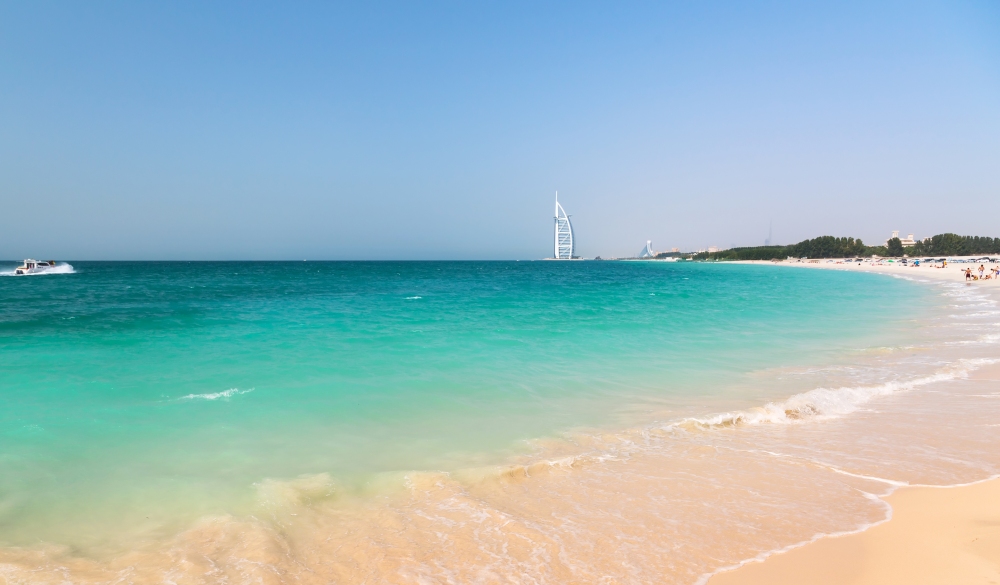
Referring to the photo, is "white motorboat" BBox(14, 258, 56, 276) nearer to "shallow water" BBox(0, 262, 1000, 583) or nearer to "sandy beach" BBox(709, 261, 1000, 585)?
"shallow water" BBox(0, 262, 1000, 583)

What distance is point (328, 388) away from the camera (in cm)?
955

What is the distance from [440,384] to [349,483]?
14.4 ft

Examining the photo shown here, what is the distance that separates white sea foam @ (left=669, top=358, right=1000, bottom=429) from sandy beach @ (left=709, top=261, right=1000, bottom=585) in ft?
9.20

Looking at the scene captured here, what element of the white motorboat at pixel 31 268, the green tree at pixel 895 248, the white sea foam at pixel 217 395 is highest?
the green tree at pixel 895 248

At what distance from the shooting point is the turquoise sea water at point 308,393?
5527 mm

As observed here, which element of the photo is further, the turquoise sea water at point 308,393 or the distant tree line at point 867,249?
the distant tree line at point 867,249

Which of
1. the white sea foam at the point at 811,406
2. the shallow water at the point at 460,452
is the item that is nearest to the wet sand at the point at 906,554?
the shallow water at the point at 460,452

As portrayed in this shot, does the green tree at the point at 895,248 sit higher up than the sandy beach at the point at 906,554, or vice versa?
the green tree at the point at 895,248

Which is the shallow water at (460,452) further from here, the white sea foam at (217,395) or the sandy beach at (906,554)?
the sandy beach at (906,554)

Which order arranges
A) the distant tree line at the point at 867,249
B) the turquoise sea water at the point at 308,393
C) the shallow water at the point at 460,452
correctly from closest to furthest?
1. the shallow water at the point at 460,452
2. the turquoise sea water at the point at 308,393
3. the distant tree line at the point at 867,249

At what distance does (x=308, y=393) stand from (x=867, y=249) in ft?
571

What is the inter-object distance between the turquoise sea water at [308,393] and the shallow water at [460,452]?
0.05m

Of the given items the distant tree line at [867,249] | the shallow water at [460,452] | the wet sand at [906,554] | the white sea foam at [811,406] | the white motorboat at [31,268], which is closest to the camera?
the wet sand at [906,554]

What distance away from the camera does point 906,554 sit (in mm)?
3777
